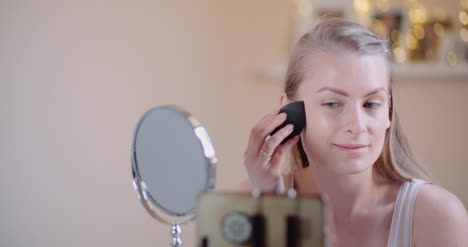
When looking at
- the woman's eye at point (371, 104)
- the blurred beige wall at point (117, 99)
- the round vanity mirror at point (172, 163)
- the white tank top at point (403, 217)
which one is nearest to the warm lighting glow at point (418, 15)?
the blurred beige wall at point (117, 99)

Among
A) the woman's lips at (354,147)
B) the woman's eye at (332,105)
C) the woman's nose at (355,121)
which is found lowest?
the woman's lips at (354,147)

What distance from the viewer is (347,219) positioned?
1051 millimetres

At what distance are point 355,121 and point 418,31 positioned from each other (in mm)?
1714

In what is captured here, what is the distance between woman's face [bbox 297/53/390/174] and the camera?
83cm

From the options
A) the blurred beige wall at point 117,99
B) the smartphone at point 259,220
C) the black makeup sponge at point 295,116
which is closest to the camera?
the smartphone at point 259,220

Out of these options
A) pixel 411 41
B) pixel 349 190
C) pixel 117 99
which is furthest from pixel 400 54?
pixel 349 190

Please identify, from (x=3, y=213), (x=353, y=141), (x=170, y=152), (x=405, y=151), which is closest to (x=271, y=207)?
(x=170, y=152)

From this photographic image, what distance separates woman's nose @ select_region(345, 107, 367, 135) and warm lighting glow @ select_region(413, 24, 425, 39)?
66.4 inches

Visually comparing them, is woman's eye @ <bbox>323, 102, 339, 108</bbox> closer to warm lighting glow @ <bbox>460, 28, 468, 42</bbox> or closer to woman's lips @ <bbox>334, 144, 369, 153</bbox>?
woman's lips @ <bbox>334, 144, 369, 153</bbox>

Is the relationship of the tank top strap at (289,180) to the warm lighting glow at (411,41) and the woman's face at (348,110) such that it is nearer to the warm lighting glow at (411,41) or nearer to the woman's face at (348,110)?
the woman's face at (348,110)

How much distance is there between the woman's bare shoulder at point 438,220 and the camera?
0.90 metres

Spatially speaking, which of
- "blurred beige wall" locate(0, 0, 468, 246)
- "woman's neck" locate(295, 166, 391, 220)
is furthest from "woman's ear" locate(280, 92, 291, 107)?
"blurred beige wall" locate(0, 0, 468, 246)

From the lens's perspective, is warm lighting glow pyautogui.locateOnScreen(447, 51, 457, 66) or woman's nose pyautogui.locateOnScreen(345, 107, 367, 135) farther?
warm lighting glow pyautogui.locateOnScreen(447, 51, 457, 66)

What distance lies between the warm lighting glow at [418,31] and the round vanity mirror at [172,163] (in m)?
1.96
